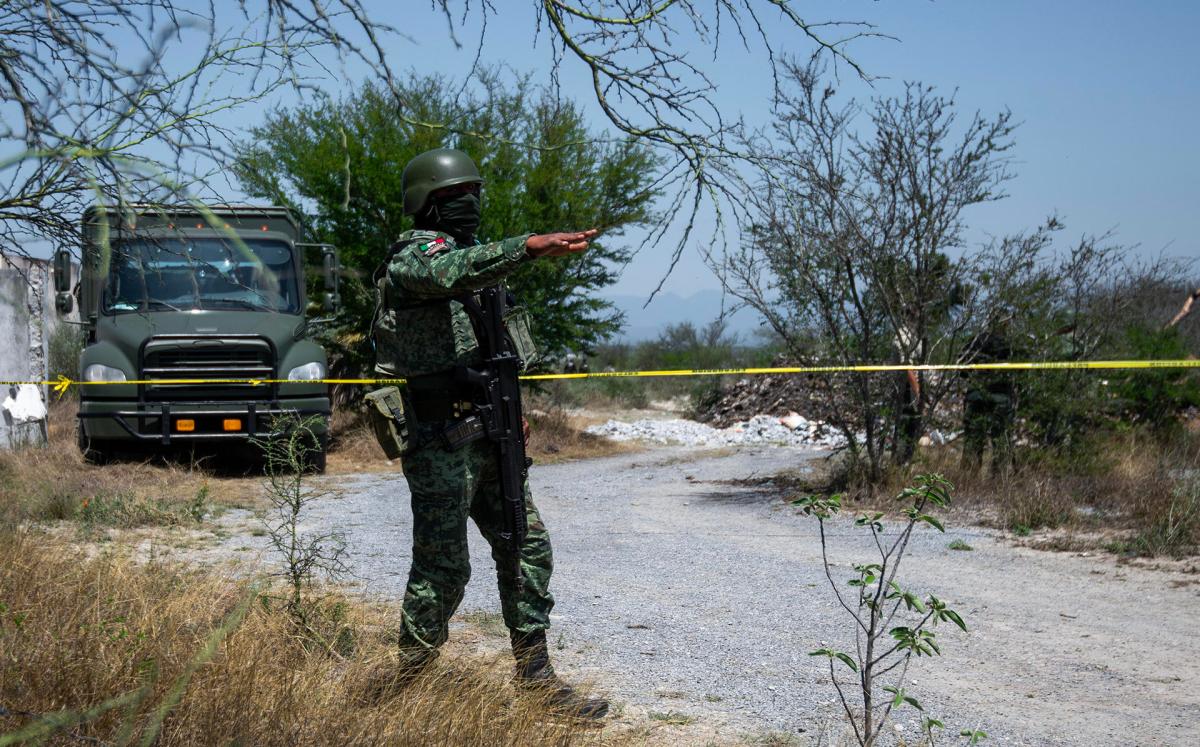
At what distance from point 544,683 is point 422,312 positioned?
1.35m

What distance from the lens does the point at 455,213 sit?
13.6ft

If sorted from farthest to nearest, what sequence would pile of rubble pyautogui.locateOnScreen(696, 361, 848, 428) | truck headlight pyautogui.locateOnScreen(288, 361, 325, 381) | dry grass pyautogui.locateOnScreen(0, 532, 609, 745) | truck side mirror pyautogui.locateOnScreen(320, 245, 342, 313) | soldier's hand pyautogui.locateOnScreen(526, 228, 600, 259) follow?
pile of rubble pyautogui.locateOnScreen(696, 361, 848, 428) < truck headlight pyautogui.locateOnScreen(288, 361, 325, 381) < truck side mirror pyautogui.locateOnScreen(320, 245, 342, 313) < soldier's hand pyautogui.locateOnScreen(526, 228, 600, 259) < dry grass pyautogui.locateOnScreen(0, 532, 609, 745)

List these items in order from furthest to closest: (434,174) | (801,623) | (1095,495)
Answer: (1095,495) < (801,623) < (434,174)

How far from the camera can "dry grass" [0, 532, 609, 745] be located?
299 cm

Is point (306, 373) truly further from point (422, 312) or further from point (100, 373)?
point (422, 312)

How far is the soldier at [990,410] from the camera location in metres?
9.55

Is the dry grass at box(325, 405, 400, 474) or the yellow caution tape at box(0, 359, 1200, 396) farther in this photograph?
the dry grass at box(325, 405, 400, 474)

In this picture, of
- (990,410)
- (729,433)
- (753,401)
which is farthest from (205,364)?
(753,401)

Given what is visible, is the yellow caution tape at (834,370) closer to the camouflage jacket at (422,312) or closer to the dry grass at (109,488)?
the dry grass at (109,488)

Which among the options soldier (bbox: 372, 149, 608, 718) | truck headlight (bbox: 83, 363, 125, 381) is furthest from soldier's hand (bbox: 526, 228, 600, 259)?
truck headlight (bbox: 83, 363, 125, 381)

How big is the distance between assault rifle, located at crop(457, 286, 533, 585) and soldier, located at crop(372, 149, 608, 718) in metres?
0.04

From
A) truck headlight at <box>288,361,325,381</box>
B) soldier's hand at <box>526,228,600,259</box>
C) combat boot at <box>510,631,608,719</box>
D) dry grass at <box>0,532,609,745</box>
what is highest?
soldier's hand at <box>526,228,600,259</box>

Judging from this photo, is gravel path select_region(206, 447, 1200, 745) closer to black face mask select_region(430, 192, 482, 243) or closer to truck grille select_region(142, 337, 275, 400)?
black face mask select_region(430, 192, 482, 243)

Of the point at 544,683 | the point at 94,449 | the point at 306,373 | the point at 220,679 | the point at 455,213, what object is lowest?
the point at 544,683
